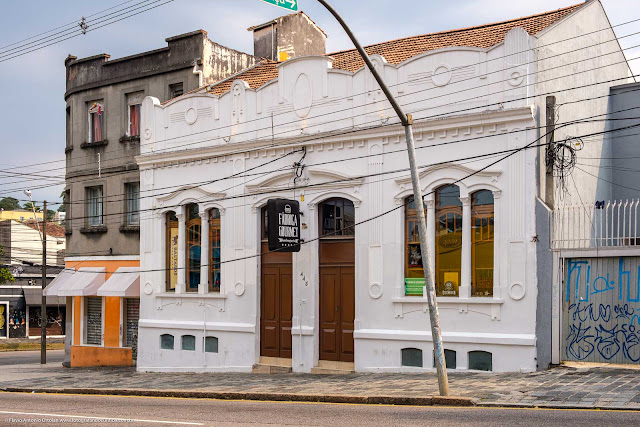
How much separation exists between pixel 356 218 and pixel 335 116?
264cm

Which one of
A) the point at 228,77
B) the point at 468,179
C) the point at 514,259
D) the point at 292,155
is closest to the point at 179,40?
the point at 228,77

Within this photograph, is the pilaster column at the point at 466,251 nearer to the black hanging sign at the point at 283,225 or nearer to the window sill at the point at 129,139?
the black hanging sign at the point at 283,225

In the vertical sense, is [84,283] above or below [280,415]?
above

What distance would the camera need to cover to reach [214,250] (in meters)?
23.3

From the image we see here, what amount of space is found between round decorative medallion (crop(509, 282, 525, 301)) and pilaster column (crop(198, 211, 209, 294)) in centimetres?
933

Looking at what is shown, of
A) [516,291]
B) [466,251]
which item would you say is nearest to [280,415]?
[516,291]

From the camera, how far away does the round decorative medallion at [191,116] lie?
23.6 metres

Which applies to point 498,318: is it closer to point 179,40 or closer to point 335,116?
point 335,116

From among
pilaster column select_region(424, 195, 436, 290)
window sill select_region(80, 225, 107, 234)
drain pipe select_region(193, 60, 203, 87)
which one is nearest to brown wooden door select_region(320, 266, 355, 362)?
pilaster column select_region(424, 195, 436, 290)

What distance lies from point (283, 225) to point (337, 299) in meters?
2.31

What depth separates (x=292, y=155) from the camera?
838 inches

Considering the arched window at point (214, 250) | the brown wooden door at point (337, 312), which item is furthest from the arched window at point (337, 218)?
the arched window at point (214, 250)

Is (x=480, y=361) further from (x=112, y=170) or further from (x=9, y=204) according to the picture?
(x=9, y=204)

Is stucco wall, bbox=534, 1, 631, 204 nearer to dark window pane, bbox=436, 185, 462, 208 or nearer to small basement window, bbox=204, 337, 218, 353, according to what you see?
dark window pane, bbox=436, 185, 462, 208
